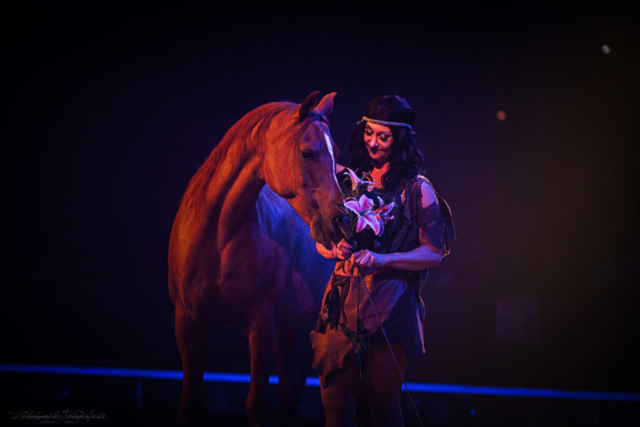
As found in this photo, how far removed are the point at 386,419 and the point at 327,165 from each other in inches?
35.5

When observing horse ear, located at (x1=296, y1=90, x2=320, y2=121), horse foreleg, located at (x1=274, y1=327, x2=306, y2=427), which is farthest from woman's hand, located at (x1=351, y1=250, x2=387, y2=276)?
horse foreleg, located at (x1=274, y1=327, x2=306, y2=427)

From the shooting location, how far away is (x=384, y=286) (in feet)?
5.02

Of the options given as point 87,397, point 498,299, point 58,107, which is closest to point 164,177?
point 58,107

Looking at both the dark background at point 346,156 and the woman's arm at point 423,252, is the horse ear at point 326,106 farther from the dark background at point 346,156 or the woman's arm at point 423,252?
the dark background at point 346,156

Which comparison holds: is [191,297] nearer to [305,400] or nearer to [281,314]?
[281,314]

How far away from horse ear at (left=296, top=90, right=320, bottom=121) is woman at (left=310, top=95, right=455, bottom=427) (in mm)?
212

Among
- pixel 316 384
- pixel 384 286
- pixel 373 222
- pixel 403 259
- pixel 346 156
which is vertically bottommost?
pixel 316 384

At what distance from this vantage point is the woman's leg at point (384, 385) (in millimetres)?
1452

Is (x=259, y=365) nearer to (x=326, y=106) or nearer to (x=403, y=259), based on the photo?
(x=403, y=259)

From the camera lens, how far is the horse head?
1.48 m

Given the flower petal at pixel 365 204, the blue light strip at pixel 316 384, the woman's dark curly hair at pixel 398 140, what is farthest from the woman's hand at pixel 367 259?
the blue light strip at pixel 316 384

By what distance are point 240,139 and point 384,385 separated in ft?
3.65

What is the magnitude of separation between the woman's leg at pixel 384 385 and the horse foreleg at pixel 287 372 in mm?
954

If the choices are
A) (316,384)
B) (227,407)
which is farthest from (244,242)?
(227,407)
